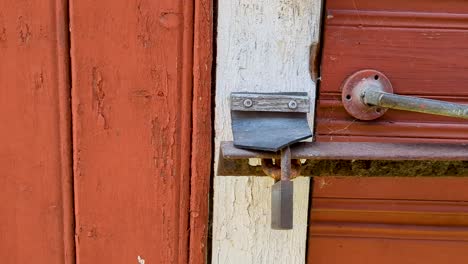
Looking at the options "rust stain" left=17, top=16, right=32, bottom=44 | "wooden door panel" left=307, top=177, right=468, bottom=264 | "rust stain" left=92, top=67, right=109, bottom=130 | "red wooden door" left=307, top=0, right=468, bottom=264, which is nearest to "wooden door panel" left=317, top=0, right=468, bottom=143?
"red wooden door" left=307, top=0, right=468, bottom=264

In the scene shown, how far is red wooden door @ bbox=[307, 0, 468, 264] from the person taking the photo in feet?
3.10

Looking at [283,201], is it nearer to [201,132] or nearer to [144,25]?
[201,132]

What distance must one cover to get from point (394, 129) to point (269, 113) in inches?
8.6

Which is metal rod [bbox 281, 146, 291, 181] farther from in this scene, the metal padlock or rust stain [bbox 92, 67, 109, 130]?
rust stain [bbox 92, 67, 109, 130]

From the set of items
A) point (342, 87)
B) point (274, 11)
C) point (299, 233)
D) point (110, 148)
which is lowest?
point (299, 233)

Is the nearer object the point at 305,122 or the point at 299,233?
the point at 305,122

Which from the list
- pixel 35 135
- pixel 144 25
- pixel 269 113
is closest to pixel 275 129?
pixel 269 113

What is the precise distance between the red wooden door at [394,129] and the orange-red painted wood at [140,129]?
212 mm

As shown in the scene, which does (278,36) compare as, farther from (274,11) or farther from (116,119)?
(116,119)

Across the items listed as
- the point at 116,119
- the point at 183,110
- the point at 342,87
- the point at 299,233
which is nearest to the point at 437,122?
the point at 342,87

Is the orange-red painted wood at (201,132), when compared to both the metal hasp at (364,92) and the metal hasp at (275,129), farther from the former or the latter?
the metal hasp at (364,92)

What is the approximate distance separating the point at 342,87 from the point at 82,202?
0.48 m

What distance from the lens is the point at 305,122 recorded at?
0.91 m

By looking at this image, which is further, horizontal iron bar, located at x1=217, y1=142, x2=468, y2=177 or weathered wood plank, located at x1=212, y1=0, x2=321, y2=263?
weathered wood plank, located at x1=212, y1=0, x2=321, y2=263
